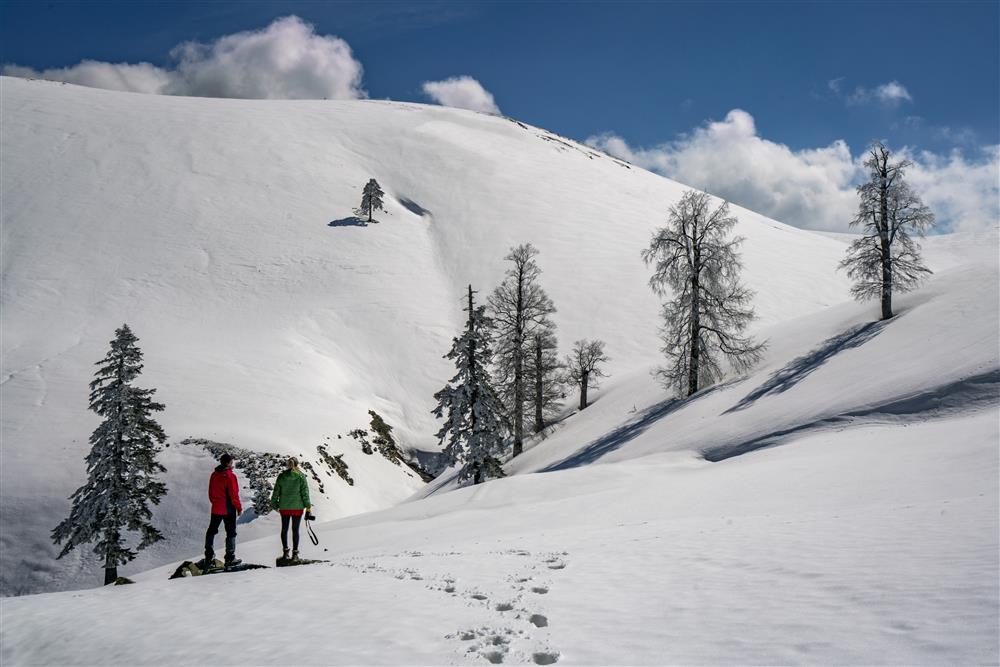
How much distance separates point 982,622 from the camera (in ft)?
19.5

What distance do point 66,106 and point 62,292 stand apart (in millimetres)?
65231

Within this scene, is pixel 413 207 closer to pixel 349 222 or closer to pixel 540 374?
pixel 349 222

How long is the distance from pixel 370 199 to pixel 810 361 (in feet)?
207

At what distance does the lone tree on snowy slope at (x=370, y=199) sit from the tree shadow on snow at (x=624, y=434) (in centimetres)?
5645

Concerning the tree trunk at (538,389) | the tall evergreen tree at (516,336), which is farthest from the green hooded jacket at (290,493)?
the tree trunk at (538,389)

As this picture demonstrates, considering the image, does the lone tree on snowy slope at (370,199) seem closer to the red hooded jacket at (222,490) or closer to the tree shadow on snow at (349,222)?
the tree shadow on snow at (349,222)

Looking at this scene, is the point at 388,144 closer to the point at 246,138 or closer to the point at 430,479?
the point at 246,138

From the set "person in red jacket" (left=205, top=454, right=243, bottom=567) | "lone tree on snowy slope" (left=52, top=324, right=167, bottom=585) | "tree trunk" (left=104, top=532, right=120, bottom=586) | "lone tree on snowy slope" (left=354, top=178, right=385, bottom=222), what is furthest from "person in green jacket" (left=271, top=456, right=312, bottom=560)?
"lone tree on snowy slope" (left=354, top=178, right=385, bottom=222)

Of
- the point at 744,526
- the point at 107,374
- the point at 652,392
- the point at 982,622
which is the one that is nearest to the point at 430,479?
the point at 652,392

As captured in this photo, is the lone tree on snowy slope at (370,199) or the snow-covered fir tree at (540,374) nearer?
the snow-covered fir tree at (540,374)

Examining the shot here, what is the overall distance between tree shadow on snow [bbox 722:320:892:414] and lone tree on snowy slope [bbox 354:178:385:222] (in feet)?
201

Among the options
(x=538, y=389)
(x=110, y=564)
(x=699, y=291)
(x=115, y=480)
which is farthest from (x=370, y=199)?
(x=110, y=564)

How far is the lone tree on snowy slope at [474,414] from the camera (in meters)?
31.5

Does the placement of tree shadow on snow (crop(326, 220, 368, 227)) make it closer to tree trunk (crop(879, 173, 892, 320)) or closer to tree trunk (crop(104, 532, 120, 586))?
tree trunk (crop(104, 532, 120, 586))
